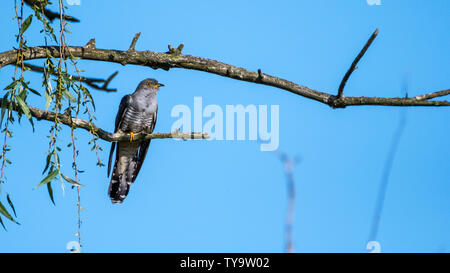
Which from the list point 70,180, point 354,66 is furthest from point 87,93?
point 354,66

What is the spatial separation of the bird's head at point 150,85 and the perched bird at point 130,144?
0.10m

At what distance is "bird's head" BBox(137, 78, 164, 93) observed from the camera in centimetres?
680

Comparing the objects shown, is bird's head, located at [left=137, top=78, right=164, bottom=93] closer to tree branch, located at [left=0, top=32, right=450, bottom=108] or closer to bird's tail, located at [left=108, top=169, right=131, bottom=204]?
bird's tail, located at [left=108, top=169, right=131, bottom=204]

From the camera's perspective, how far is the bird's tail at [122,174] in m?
6.45

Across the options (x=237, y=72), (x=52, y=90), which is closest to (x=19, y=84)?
(x=52, y=90)

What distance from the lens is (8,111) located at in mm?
2908

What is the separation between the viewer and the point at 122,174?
21.7 ft

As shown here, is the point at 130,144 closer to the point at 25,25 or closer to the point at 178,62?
the point at 178,62

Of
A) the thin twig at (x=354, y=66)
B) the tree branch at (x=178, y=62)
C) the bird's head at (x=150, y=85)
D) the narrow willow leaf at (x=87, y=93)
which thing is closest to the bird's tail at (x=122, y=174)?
the bird's head at (x=150, y=85)

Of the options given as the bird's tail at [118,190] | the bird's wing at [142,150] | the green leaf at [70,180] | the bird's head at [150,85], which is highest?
the bird's head at [150,85]

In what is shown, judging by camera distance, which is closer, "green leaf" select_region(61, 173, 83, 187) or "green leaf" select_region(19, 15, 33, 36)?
"green leaf" select_region(61, 173, 83, 187)

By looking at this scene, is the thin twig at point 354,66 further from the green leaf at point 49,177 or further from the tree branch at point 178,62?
the green leaf at point 49,177

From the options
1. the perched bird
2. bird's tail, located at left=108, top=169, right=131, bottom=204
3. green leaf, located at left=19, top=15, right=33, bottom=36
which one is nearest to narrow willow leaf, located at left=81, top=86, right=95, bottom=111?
green leaf, located at left=19, top=15, right=33, bottom=36
